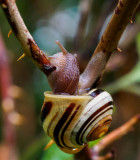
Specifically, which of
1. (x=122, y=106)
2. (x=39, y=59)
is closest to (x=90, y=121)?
(x=39, y=59)

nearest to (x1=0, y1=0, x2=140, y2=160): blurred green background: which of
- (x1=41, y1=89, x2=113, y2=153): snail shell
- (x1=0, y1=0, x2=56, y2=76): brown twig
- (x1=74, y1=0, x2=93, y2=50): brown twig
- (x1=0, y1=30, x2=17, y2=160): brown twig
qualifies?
(x1=74, y1=0, x2=93, y2=50): brown twig

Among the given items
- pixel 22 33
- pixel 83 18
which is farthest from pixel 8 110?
pixel 22 33

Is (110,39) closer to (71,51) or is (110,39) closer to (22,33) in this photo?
(22,33)

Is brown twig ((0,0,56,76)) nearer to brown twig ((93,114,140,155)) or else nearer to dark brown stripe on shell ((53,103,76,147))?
dark brown stripe on shell ((53,103,76,147))

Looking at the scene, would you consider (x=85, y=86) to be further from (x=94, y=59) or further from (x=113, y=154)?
(x=113, y=154)

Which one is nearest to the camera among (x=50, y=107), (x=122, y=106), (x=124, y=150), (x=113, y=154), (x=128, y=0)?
(x=128, y=0)
